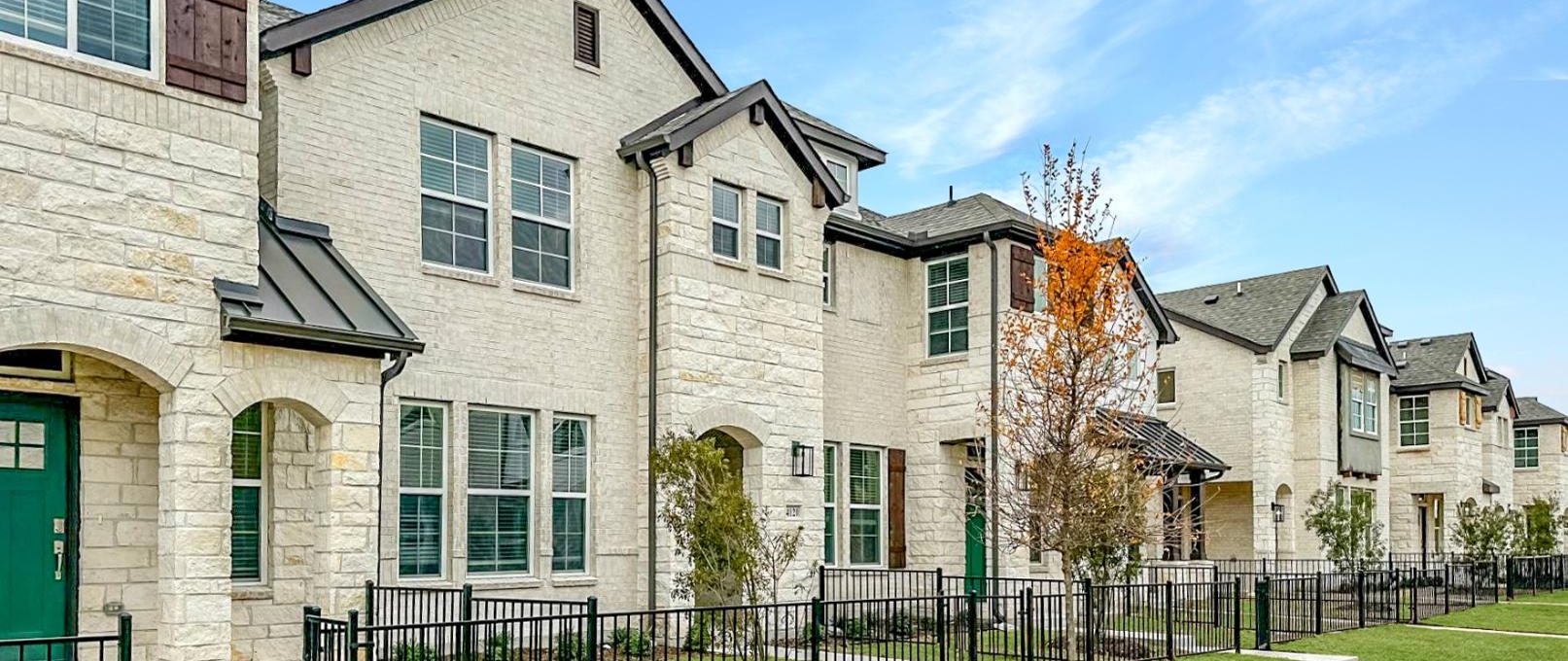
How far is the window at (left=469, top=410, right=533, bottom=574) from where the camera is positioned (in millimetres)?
16531

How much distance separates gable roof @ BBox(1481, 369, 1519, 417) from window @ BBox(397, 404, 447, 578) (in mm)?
38671

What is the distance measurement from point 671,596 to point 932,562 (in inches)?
303

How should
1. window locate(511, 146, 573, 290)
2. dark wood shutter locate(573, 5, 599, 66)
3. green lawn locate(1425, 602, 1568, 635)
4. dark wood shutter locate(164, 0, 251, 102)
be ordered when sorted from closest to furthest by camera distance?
dark wood shutter locate(164, 0, 251, 102), window locate(511, 146, 573, 290), dark wood shutter locate(573, 5, 599, 66), green lawn locate(1425, 602, 1568, 635)

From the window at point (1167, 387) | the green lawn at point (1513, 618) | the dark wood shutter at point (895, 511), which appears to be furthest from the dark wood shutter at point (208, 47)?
the window at point (1167, 387)

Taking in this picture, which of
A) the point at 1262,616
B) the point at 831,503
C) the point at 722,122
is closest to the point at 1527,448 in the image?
the point at 1262,616

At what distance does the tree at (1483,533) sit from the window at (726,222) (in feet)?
84.5

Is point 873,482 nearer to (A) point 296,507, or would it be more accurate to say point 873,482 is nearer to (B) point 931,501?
(B) point 931,501

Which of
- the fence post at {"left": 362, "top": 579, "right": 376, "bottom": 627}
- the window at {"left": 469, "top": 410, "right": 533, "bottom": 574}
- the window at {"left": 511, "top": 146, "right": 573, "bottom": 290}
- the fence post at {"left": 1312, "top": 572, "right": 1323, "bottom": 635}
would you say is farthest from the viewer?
the fence post at {"left": 1312, "top": 572, "right": 1323, "bottom": 635}

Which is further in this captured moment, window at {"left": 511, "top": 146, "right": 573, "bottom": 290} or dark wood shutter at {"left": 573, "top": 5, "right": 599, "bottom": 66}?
dark wood shutter at {"left": 573, "top": 5, "right": 599, "bottom": 66}

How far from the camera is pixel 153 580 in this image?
1262cm

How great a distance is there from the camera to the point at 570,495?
57.5 feet

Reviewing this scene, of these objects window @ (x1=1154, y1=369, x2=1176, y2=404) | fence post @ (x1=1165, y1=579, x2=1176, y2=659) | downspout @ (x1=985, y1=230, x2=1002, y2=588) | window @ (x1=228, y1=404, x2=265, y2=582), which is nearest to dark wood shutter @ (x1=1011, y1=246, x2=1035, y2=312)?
downspout @ (x1=985, y1=230, x2=1002, y2=588)

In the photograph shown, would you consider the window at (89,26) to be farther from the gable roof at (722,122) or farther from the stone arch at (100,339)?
the gable roof at (722,122)

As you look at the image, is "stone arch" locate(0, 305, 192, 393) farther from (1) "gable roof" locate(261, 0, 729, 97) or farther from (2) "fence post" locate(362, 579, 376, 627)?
(1) "gable roof" locate(261, 0, 729, 97)
